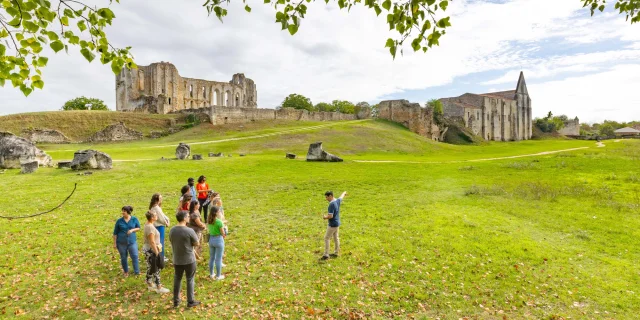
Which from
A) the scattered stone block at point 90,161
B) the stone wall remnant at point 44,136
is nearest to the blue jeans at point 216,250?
the scattered stone block at point 90,161

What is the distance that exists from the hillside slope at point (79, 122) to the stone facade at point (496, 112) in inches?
2233

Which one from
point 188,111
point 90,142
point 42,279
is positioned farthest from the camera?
point 188,111

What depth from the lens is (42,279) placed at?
8.94 m

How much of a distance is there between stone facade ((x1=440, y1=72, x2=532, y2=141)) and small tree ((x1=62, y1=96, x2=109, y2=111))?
92.8m

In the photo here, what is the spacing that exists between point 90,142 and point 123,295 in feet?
145

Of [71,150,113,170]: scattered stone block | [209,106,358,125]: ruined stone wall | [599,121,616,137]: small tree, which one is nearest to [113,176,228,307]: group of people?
[71,150,113,170]: scattered stone block

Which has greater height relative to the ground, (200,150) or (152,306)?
(200,150)

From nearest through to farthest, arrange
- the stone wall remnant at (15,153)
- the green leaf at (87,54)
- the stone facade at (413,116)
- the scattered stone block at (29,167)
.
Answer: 1. the green leaf at (87,54)
2. the scattered stone block at (29,167)
3. the stone wall remnant at (15,153)
4. the stone facade at (413,116)

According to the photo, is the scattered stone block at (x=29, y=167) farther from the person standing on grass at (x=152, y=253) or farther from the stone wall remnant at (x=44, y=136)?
the stone wall remnant at (x=44, y=136)

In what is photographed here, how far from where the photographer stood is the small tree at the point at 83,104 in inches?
3750

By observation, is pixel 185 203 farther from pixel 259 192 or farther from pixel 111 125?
pixel 111 125

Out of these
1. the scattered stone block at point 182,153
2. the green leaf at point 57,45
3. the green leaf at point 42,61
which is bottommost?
the scattered stone block at point 182,153

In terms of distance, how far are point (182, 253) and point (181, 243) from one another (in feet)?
0.73

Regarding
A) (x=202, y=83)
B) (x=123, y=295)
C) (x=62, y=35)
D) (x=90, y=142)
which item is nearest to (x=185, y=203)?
(x=123, y=295)
